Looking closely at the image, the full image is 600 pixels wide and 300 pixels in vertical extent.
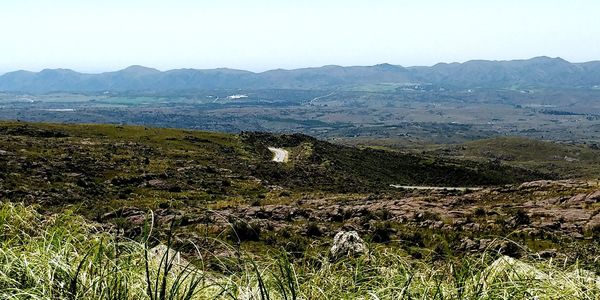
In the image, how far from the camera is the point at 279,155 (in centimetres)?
9606

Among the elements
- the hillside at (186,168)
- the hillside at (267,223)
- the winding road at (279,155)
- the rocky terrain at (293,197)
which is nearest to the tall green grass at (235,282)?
the hillside at (267,223)

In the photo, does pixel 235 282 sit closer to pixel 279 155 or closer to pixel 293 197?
pixel 293 197

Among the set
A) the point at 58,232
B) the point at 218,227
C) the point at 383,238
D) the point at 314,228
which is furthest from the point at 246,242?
the point at 58,232

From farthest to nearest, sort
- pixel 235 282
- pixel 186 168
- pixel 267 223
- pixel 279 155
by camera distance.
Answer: pixel 279 155 → pixel 186 168 → pixel 267 223 → pixel 235 282

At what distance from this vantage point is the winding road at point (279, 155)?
89.3 meters

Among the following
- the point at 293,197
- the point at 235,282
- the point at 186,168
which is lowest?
the point at 293,197

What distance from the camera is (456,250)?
23109mm

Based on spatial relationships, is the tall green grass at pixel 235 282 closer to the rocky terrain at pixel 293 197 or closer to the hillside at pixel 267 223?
the hillside at pixel 267 223

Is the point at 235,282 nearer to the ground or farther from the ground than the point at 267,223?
farther from the ground

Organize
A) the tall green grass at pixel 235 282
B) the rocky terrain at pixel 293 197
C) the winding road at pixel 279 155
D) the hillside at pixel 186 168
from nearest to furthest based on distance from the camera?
the tall green grass at pixel 235 282
the rocky terrain at pixel 293 197
the hillside at pixel 186 168
the winding road at pixel 279 155

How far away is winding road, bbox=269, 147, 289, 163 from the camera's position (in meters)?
89.3

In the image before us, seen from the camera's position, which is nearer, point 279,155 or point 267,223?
Result: point 267,223

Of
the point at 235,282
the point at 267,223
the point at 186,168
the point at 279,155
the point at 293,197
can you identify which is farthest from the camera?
the point at 279,155

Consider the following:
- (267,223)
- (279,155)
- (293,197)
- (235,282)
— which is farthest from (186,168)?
(235,282)
